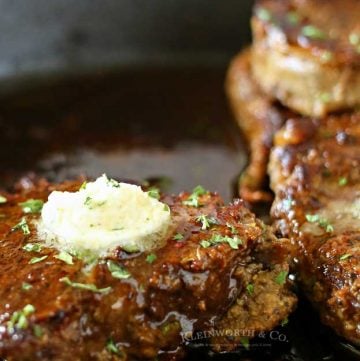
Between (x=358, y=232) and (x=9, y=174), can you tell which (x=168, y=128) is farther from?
(x=358, y=232)

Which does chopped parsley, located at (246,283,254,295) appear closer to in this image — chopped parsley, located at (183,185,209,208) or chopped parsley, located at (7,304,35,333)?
chopped parsley, located at (183,185,209,208)

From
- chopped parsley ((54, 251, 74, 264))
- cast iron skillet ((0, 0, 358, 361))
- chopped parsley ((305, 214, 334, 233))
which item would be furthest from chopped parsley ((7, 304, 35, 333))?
cast iron skillet ((0, 0, 358, 361))

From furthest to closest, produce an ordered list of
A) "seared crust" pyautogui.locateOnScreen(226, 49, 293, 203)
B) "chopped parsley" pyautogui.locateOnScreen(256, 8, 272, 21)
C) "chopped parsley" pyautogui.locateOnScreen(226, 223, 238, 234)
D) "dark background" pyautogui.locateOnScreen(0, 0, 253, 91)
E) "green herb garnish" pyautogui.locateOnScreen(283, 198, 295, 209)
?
"dark background" pyautogui.locateOnScreen(0, 0, 253, 91) → "chopped parsley" pyautogui.locateOnScreen(256, 8, 272, 21) → "seared crust" pyautogui.locateOnScreen(226, 49, 293, 203) → "green herb garnish" pyautogui.locateOnScreen(283, 198, 295, 209) → "chopped parsley" pyautogui.locateOnScreen(226, 223, 238, 234)

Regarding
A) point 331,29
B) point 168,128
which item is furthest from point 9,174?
point 331,29

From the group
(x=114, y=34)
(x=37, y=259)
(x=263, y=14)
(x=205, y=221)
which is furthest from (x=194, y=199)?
(x=114, y=34)

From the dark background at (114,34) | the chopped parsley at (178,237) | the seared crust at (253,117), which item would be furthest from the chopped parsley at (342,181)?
the dark background at (114,34)

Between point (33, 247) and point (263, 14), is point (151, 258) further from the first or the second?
point (263, 14)

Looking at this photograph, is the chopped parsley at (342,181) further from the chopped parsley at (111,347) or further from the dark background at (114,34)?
the dark background at (114,34)
